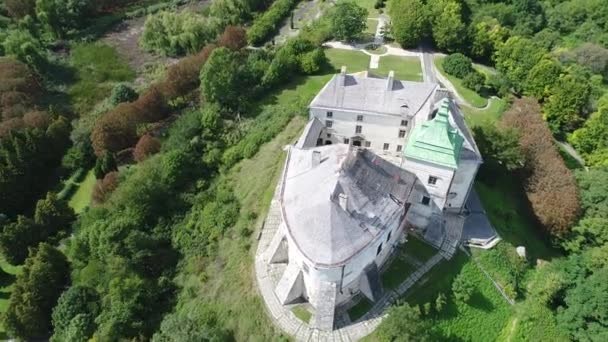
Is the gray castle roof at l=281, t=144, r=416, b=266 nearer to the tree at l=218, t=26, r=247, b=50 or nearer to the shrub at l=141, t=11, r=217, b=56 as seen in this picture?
the tree at l=218, t=26, r=247, b=50

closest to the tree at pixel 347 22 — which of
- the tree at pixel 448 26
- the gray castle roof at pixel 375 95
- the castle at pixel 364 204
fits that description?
the tree at pixel 448 26

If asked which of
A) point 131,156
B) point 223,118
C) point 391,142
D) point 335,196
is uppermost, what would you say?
point 335,196

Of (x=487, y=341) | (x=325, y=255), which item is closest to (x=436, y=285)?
(x=487, y=341)

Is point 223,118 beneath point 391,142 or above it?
beneath

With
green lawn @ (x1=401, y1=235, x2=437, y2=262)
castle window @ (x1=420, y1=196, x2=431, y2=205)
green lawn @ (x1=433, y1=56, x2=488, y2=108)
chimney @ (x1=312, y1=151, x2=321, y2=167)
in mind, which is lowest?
green lawn @ (x1=401, y1=235, x2=437, y2=262)

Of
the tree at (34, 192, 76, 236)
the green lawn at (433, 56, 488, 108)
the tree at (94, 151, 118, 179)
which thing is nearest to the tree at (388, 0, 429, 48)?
the green lawn at (433, 56, 488, 108)

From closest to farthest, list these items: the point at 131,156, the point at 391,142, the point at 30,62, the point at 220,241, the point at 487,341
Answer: the point at 487,341, the point at 220,241, the point at 391,142, the point at 131,156, the point at 30,62

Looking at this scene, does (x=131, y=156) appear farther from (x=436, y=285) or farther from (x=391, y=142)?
(x=436, y=285)
